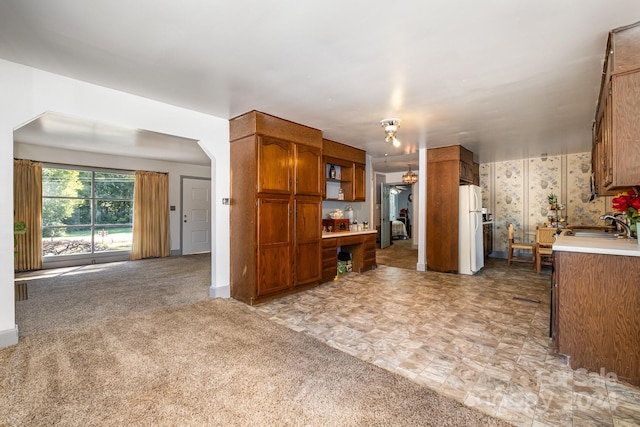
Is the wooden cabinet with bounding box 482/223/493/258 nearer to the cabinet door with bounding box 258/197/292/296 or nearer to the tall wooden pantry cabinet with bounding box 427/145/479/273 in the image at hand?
the tall wooden pantry cabinet with bounding box 427/145/479/273

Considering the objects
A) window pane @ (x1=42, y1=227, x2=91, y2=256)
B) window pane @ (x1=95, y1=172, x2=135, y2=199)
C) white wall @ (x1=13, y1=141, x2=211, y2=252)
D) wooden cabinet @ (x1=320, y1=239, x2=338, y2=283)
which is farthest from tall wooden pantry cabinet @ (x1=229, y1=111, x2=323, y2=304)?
window pane @ (x1=42, y1=227, x2=91, y2=256)

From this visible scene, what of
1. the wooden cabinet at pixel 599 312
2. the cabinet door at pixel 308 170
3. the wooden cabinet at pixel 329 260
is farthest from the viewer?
the wooden cabinet at pixel 329 260

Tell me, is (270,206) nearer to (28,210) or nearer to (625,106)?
(625,106)

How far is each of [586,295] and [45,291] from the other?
6251 millimetres

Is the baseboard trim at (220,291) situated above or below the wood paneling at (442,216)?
below

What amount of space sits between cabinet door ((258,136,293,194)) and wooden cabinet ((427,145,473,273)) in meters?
3.04

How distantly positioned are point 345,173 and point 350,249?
4.87 ft

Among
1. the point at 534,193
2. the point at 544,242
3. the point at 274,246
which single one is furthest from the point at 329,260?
the point at 534,193

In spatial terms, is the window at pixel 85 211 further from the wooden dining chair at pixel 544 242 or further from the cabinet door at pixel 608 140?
the wooden dining chair at pixel 544 242

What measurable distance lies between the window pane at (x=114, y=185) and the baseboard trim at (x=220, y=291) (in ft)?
15.4

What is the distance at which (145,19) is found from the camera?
1.92m

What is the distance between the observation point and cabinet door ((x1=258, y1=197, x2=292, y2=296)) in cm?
375

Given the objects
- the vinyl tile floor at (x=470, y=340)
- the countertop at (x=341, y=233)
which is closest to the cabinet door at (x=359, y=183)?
the countertop at (x=341, y=233)

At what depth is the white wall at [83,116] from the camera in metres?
2.50
